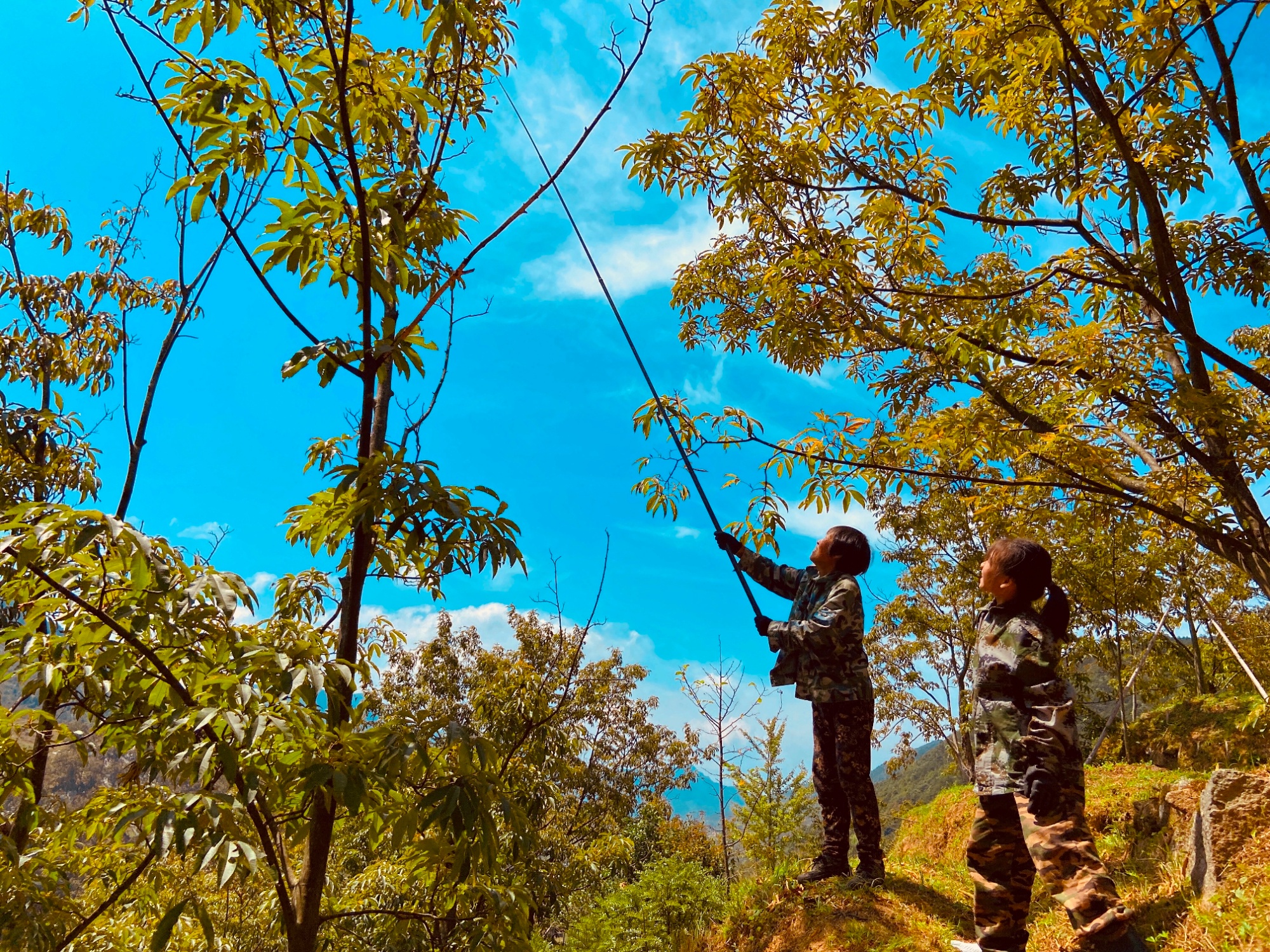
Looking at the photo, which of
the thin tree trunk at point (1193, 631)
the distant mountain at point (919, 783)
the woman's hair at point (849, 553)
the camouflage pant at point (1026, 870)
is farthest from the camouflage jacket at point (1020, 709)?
the distant mountain at point (919, 783)

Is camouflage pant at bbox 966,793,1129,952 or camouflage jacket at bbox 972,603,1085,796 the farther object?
camouflage jacket at bbox 972,603,1085,796

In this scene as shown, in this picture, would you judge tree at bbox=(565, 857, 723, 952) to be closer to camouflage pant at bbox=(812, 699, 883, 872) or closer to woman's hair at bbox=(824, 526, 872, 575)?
camouflage pant at bbox=(812, 699, 883, 872)

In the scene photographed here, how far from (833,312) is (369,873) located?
621 cm

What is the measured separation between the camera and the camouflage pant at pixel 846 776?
4012 mm

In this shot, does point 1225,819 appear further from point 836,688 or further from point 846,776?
point 836,688

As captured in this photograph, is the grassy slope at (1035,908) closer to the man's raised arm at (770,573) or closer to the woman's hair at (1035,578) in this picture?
the woman's hair at (1035,578)

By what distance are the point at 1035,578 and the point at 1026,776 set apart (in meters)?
0.87

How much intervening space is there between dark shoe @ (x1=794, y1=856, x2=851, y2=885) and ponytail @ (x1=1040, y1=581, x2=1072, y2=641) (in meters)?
2.00

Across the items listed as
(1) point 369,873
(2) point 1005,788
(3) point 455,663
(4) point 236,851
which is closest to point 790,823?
(1) point 369,873

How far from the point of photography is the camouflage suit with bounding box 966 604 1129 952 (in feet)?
9.75

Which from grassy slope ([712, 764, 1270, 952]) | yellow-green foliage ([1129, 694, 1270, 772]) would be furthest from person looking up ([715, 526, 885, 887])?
yellow-green foliage ([1129, 694, 1270, 772])

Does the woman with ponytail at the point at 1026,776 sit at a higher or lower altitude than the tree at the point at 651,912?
higher

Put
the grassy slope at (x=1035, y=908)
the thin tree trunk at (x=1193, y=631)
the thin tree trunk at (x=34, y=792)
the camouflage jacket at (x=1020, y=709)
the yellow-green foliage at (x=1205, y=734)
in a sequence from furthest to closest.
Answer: the thin tree trunk at (x=1193, y=631) → the yellow-green foliage at (x=1205, y=734) → the grassy slope at (x=1035, y=908) → the camouflage jacket at (x=1020, y=709) → the thin tree trunk at (x=34, y=792)

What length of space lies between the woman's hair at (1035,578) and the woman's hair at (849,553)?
834 millimetres
